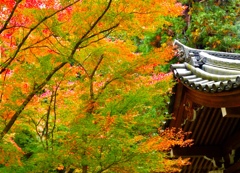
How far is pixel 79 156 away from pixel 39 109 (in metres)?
1.34

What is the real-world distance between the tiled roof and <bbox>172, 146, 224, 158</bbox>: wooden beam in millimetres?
1110

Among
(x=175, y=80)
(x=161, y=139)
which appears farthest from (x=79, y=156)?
(x=175, y=80)

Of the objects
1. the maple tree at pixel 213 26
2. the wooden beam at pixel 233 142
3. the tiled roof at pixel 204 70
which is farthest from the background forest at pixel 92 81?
the maple tree at pixel 213 26

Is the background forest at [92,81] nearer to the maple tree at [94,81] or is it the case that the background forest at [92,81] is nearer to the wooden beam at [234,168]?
the maple tree at [94,81]

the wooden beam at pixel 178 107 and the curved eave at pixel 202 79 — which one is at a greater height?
the curved eave at pixel 202 79

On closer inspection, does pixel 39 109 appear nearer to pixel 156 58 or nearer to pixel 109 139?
pixel 109 139

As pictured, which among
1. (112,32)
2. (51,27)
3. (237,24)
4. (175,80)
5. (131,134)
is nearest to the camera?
(51,27)

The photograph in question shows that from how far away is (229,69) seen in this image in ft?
14.7

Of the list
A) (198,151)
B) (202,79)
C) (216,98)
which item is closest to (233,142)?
(198,151)

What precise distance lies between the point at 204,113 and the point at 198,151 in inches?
26.4

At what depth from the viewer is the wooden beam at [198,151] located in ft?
16.6

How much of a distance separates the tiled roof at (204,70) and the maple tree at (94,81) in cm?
42

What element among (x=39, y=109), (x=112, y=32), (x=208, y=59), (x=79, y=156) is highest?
(x=112, y=32)

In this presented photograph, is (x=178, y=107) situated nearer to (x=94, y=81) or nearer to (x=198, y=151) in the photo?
(x=198, y=151)
